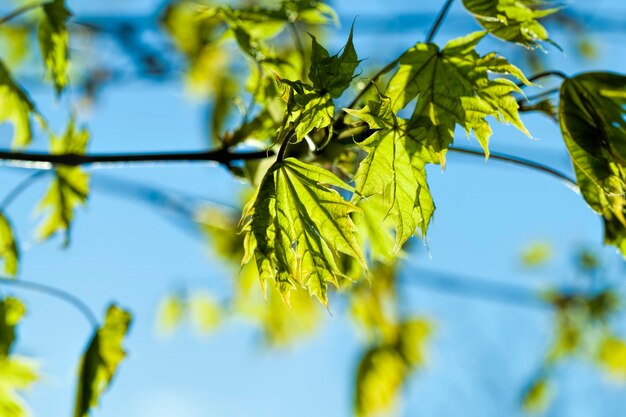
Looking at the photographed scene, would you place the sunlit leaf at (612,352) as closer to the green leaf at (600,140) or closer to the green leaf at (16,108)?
the green leaf at (600,140)

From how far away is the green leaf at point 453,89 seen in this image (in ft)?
3.09

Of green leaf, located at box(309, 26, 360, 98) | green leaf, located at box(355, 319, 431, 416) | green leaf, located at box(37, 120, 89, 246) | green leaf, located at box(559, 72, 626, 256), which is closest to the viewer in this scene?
green leaf, located at box(309, 26, 360, 98)

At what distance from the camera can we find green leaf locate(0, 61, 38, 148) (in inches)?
55.3

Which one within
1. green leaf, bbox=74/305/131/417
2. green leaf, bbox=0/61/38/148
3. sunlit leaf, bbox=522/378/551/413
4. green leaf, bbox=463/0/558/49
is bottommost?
sunlit leaf, bbox=522/378/551/413

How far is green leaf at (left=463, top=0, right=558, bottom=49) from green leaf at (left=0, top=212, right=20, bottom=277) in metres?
1.09

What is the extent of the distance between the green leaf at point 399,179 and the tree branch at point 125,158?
225 millimetres

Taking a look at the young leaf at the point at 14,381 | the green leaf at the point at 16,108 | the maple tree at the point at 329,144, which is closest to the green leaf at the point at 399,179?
the maple tree at the point at 329,144

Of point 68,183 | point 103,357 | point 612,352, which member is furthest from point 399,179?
point 612,352

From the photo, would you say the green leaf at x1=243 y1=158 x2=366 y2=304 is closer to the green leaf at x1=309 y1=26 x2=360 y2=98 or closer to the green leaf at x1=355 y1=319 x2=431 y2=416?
the green leaf at x1=309 y1=26 x2=360 y2=98

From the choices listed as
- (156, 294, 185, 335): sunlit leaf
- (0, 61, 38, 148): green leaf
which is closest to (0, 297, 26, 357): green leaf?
(0, 61, 38, 148): green leaf

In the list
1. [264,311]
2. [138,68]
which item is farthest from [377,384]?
[138,68]

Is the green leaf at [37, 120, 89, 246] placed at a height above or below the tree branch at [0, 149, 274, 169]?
below

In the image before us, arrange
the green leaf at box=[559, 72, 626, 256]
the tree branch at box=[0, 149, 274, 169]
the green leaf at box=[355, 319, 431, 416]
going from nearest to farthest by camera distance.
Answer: the green leaf at box=[559, 72, 626, 256] < the tree branch at box=[0, 149, 274, 169] < the green leaf at box=[355, 319, 431, 416]

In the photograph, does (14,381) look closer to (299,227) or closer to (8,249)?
(8,249)
